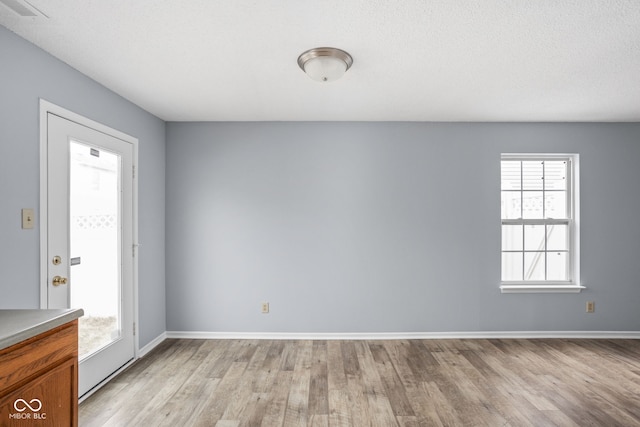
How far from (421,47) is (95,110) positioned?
8.07 feet

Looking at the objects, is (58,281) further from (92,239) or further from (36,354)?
(36,354)

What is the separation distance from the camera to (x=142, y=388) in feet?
9.15

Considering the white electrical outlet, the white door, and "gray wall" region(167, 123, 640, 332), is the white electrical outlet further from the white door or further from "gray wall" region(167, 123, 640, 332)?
the white door

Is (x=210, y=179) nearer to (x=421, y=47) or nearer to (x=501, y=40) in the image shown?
(x=421, y=47)

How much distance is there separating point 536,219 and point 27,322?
4591 millimetres

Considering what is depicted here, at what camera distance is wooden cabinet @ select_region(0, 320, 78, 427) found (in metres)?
1.20

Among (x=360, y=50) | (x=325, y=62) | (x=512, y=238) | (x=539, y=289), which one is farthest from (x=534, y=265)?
(x=325, y=62)

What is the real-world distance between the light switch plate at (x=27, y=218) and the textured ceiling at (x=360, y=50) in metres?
1.03

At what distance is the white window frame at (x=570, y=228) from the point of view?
3965 millimetres

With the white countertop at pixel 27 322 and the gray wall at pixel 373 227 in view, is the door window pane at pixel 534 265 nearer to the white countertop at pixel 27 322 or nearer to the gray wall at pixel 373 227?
the gray wall at pixel 373 227

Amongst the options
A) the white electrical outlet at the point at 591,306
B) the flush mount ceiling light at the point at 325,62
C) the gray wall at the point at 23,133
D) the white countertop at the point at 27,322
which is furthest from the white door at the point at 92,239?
the white electrical outlet at the point at 591,306

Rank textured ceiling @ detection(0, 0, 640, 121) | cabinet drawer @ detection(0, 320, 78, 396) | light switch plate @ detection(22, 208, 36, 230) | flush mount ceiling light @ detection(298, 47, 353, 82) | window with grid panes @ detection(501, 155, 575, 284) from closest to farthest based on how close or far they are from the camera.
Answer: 1. cabinet drawer @ detection(0, 320, 78, 396)
2. textured ceiling @ detection(0, 0, 640, 121)
3. light switch plate @ detection(22, 208, 36, 230)
4. flush mount ceiling light @ detection(298, 47, 353, 82)
5. window with grid panes @ detection(501, 155, 575, 284)

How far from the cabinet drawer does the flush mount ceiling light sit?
76.6 inches

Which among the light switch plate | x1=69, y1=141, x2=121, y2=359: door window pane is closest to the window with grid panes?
x1=69, y1=141, x2=121, y2=359: door window pane
